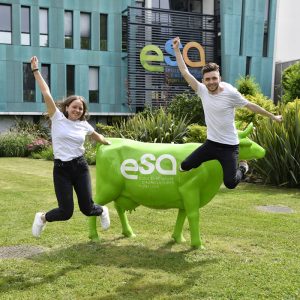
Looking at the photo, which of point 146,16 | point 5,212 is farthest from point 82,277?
point 146,16

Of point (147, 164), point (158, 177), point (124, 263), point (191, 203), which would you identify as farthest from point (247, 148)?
point (124, 263)

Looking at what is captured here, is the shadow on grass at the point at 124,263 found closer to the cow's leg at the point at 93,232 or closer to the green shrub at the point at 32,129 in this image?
the cow's leg at the point at 93,232

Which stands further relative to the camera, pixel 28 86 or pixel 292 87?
pixel 28 86

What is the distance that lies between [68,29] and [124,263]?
27558mm

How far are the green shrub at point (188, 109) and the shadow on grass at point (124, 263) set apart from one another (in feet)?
55.5

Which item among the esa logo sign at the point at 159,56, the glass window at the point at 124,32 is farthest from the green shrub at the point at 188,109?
the glass window at the point at 124,32

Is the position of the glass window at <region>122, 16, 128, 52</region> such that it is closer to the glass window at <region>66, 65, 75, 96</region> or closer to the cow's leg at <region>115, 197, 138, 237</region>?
the glass window at <region>66, 65, 75, 96</region>

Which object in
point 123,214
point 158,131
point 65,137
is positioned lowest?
point 123,214

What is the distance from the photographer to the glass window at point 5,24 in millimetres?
28891

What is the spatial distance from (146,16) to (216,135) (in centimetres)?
2820

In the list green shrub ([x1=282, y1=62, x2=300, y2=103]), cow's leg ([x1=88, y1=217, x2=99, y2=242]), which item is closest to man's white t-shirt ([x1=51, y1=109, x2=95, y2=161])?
cow's leg ([x1=88, y1=217, x2=99, y2=242])

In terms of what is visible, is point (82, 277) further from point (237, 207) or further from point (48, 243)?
point (237, 207)

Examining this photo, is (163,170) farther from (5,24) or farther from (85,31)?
(85,31)

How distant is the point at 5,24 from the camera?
29.0 meters
